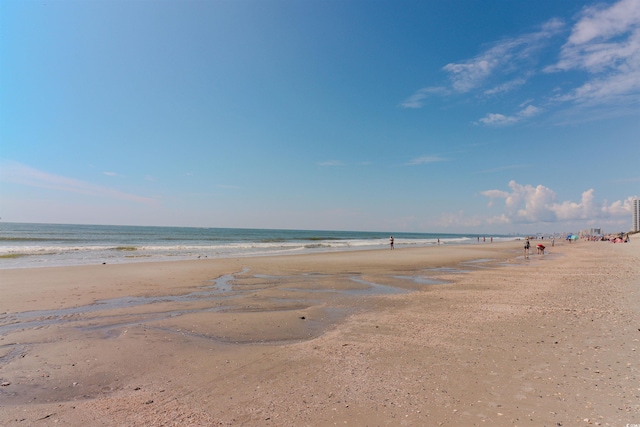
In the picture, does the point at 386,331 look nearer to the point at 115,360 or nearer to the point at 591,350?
the point at 591,350

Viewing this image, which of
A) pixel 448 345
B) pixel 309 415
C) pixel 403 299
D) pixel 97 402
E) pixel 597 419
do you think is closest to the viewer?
pixel 597 419

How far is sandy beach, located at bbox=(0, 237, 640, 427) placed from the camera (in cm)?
449

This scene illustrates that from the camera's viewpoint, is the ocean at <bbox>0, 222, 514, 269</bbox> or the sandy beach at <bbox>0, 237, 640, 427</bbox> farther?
the ocean at <bbox>0, 222, 514, 269</bbox>

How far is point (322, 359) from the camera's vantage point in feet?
21.0

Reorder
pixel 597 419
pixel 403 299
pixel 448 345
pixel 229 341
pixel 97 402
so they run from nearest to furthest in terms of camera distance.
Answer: pixel 597 419 → pixel 97 402 → pixel 448 345 → pixel 229 341 → pixel 403 299

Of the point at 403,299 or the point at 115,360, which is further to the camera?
the point at 403,299

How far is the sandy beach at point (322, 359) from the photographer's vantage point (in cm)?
449

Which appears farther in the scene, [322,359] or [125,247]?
[125,247]

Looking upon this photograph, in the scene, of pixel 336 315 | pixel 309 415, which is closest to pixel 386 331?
pixel 336 315

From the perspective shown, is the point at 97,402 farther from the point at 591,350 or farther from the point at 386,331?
the point at 591,350

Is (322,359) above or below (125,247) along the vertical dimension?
above

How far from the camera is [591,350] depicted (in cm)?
646

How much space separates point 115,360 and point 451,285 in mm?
13598

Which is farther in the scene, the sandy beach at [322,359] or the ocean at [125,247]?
the ocean at [125,247]
